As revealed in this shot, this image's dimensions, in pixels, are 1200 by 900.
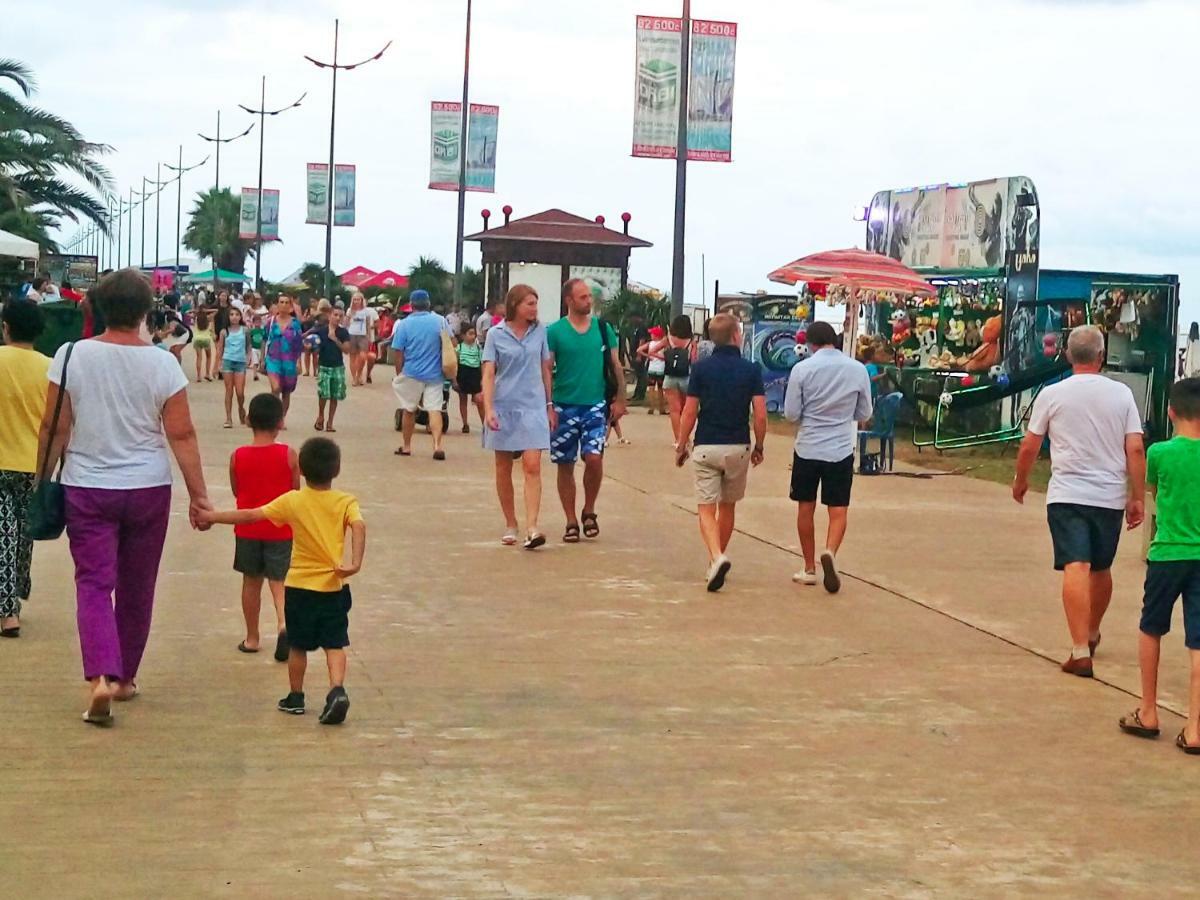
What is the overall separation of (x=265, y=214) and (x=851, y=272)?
44712 mm

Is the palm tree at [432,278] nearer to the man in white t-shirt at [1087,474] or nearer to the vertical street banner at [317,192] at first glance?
the vertical street banner at [317,192]

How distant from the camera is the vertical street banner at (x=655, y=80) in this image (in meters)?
25.3

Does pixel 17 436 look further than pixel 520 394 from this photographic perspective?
No

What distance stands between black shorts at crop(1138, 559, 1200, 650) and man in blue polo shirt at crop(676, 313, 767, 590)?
3.77 metres

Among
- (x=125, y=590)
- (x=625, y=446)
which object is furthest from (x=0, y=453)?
(x=625, y=446)

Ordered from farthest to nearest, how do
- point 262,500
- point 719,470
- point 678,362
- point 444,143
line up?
1. point 444,143
2. point 678,362
3. point 719,470
4. point 262,500

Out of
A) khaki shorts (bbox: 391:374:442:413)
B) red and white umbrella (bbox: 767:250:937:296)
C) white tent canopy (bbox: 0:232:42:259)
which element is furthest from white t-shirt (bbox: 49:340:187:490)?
white tent canopy (bbox: 0:232:42:259)

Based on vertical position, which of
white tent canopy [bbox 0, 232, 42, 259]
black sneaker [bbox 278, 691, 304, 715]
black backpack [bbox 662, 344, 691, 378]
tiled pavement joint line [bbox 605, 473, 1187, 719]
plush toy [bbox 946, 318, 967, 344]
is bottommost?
tiled pavement joint line [bbox 605, 473, 1187, 719]

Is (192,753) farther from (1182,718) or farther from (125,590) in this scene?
(1182,718)

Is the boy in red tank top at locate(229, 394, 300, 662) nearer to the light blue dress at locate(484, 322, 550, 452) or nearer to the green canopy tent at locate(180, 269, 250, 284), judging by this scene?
the light blue dress at locate(484, 322, 550, 452)

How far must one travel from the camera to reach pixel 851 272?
69.4 ft

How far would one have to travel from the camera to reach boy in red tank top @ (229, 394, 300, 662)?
26.1ft

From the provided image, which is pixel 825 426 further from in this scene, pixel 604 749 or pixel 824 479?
pixel 604 749

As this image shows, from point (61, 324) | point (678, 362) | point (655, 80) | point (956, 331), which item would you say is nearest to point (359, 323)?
point (61, 324)
